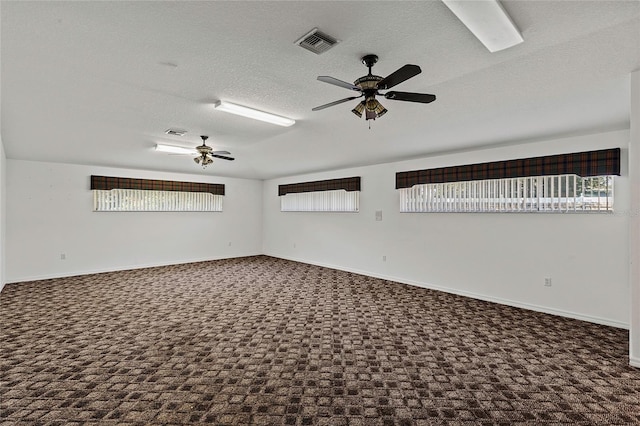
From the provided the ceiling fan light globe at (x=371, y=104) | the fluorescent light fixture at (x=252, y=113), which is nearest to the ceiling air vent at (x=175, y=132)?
the fluorescent light fixture at (x=252, y=113)

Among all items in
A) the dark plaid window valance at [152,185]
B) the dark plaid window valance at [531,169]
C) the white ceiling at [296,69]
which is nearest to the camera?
the white ceiling at [296,69]

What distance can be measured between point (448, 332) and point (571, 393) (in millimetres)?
1254

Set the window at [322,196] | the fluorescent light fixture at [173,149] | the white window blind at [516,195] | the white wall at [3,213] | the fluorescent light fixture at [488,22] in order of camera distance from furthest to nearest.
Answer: the window at [322,196] → the fluorescent light fixture at [173,149] → the white wall at [3,213] → the white window blind at [516,195] → the fluorescent light fixture at [488,22]

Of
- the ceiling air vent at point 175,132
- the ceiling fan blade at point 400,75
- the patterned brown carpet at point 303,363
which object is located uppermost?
the ceiling air vent at point 175,132

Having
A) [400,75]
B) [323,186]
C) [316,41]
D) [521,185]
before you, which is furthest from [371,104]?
[323,186]

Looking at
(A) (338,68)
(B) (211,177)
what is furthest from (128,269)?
(A) (338,68)

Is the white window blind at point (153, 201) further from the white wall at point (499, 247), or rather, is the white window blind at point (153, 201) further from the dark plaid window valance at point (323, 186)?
the white wall at point (499, 247)

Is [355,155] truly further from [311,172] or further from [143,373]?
[143,373]

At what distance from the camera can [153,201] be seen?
7586 millimetres

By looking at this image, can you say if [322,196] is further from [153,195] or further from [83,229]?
[83,229]

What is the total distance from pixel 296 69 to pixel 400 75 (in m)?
0.96

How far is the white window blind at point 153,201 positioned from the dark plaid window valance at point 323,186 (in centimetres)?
193

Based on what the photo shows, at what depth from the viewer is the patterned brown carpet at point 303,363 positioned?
212 cm

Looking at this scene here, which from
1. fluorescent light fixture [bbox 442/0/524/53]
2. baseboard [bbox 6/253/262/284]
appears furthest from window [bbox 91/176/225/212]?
fluorescent light fixture [bbox 442/0/524/53]
